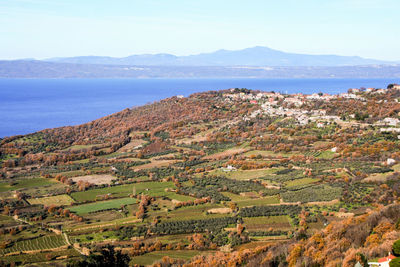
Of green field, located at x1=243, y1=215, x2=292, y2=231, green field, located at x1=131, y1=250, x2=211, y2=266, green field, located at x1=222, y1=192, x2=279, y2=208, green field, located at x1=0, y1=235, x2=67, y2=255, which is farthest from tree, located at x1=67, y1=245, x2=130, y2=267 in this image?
green field, located at x1=222, y1=192, x2=279, y2=208

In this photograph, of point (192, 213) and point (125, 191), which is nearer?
point (192, 213)

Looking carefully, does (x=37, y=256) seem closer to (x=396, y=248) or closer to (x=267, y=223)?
(x=267, y=223)

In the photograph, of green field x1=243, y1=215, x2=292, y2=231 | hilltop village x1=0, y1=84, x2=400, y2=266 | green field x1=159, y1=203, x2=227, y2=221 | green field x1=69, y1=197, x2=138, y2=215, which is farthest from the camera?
green field x1=69, y1=197, x2=138, y2=215

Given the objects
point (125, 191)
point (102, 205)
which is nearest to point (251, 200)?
point (125, 191)

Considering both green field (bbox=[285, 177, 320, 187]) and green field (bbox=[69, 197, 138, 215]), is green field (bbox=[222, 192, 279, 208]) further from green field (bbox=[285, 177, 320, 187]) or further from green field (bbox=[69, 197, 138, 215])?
green field (bbox=[69, 197, 138, 215])

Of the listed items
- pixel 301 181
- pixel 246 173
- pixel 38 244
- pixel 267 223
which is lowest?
pixel 38 244

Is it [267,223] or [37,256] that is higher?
[267,223]
